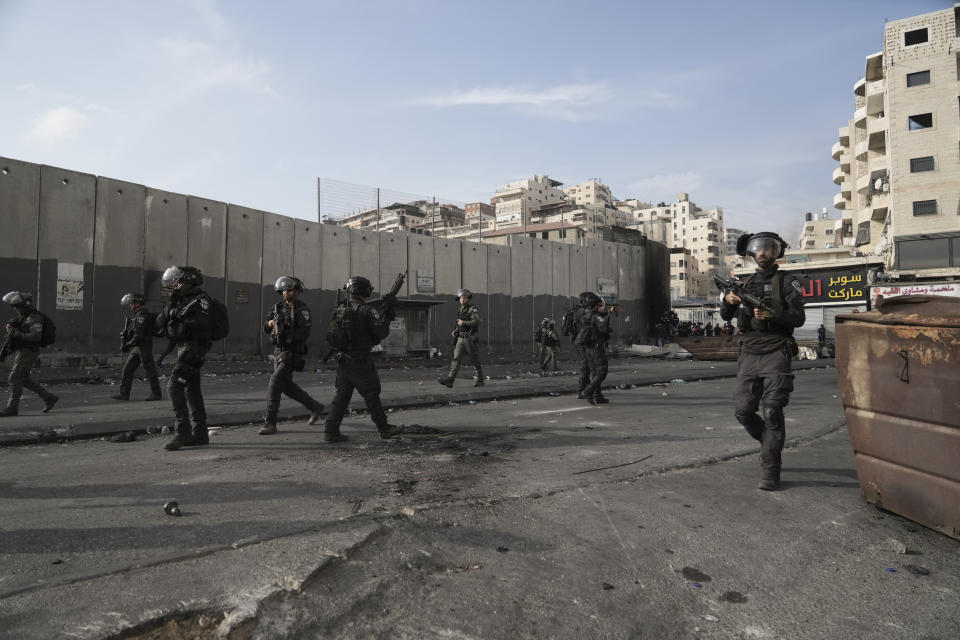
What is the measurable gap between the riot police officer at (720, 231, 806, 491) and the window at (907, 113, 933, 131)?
1728 inches

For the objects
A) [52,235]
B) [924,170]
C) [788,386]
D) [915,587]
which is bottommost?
[915,587]

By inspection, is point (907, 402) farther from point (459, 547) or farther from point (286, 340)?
point (286, 340)

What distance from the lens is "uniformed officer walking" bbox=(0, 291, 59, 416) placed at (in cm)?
711

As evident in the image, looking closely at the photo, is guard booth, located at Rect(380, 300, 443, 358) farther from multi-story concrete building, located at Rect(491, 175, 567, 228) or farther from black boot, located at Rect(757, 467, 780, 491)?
A: multi-story concrete building, located at Rect(491, 175, 567, 228)

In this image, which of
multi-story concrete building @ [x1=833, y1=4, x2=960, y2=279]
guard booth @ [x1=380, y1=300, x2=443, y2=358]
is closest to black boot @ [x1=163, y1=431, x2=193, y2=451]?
guard booth @ [x1=380, y1=300, x2=443, y2=358]

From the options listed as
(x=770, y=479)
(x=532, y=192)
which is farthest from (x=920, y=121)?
(x=532, y=192)

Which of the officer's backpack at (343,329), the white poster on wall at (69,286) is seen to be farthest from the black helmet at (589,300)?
the white poster on wall at (69,286)

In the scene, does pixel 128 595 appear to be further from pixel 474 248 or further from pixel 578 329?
pixel 474 248

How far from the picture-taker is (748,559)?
266cm

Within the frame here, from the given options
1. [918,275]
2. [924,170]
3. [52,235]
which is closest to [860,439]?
[52,235]

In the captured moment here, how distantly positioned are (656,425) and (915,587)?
13.3 feet

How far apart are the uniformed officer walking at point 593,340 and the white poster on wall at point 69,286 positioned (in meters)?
12.0

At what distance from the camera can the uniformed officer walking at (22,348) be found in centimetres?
711

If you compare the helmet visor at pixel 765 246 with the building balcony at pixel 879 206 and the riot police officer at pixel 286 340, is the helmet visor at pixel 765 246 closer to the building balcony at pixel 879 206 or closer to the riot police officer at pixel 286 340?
the riot police officer at pixel 286 340
